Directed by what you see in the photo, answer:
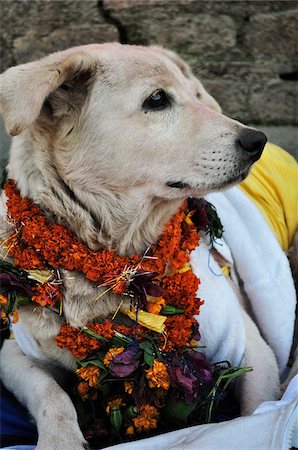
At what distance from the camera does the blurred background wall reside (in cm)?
404

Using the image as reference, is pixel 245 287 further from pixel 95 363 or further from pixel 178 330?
pixel 95 363

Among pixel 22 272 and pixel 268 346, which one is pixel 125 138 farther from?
pixel 268 346

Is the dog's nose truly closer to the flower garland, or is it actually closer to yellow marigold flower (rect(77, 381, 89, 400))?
the flower garland

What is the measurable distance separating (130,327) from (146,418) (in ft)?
1.20

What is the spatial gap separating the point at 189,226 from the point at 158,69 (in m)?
0.69

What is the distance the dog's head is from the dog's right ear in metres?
0.03

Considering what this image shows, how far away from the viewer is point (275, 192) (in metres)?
3.43

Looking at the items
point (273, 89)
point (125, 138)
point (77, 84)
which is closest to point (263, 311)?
point (125, 138)

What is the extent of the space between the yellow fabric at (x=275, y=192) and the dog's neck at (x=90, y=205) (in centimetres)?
90

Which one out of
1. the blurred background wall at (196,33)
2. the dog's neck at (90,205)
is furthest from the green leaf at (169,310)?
the blurred background wall at (196,33)

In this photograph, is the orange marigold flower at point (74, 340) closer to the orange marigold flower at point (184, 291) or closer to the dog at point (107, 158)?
the dog at point (107, 158)

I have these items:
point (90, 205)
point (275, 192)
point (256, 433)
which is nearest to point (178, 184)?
point (90, 205)

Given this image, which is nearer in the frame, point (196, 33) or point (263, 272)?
point (263, 272)

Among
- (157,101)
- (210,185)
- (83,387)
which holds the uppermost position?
(157,101)
